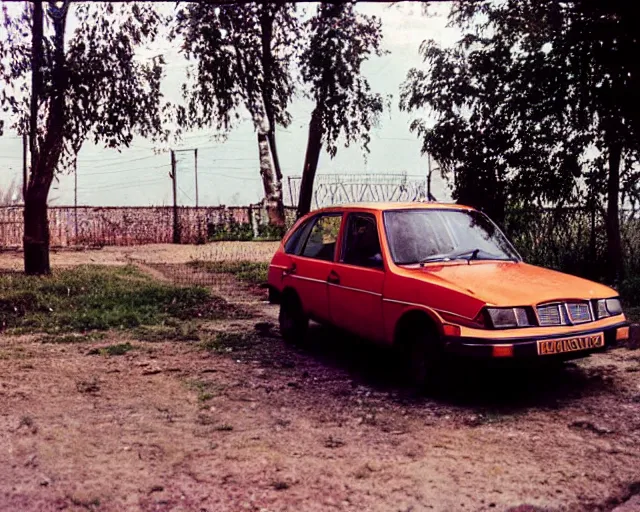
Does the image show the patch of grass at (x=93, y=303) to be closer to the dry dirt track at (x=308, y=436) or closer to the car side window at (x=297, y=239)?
the dry dirt track at (x=308, y=436)

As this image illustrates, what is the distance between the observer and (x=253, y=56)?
12164 mm

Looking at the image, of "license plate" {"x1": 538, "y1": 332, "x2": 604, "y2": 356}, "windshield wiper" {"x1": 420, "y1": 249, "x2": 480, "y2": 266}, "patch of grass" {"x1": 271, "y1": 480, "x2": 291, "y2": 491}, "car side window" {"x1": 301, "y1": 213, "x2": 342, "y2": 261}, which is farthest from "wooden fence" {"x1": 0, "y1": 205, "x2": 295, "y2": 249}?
"patch of grass" {"x1": 271, "y1": 480, "x2": 291, "y2": 491}

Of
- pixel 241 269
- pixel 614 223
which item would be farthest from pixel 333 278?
pixel 241 269

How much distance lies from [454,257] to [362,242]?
2.90ft

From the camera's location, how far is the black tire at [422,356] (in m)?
5.55

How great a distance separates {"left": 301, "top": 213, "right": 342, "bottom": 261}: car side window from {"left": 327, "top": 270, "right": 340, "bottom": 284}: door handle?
0.67 ft

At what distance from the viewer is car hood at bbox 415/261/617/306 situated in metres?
5.26

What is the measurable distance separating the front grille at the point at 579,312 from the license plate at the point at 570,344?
0.46ft

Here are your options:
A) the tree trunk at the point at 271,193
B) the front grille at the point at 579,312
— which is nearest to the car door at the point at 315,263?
the front grille at the point at 579,312

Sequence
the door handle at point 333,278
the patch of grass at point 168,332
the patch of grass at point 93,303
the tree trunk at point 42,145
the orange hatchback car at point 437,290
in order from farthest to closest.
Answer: the tree trunk at point 42,145 → the patch of grass at point 93,303 → the patch of grass at point 168,332 → the door handle at point 333,278 → the orange hatchback car at point 437,290

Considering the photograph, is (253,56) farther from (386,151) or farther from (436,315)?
(386,151)

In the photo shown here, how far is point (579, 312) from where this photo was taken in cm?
550

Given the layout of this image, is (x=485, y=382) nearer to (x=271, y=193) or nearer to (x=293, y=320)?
(x=293, y=320)

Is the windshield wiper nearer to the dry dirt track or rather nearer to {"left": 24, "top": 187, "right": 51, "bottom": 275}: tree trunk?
the dry dirt track
